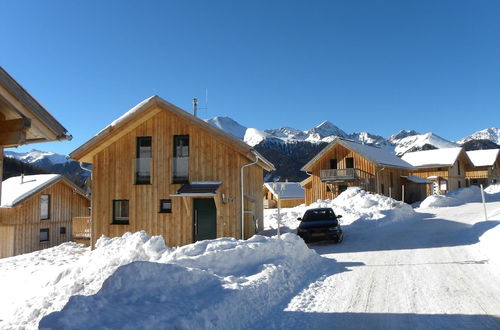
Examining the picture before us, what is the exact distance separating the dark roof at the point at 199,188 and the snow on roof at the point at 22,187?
20.2 meters

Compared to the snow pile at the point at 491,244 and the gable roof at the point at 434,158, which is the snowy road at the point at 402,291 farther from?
the gable roof at the point at 434,158

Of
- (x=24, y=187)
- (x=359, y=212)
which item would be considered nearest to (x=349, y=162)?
(x=359, y=212)

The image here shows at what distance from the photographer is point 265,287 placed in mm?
7648

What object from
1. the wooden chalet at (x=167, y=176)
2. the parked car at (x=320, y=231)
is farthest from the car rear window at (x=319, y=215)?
the wooden chalet at (x=167, y=176)

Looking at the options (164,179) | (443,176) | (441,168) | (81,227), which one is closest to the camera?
(164,179)

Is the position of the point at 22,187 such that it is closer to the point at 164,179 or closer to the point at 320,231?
the point at 164,179

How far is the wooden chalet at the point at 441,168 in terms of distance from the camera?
147 feet

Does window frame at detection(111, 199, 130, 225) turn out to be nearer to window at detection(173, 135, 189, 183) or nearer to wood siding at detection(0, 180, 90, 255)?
window at detection(173, 135, 189, 183)

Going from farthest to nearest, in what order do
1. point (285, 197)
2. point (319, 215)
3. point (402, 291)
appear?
point (285, 197), point (319, 215), point (402, 291)

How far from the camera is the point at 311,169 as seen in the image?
39.8m

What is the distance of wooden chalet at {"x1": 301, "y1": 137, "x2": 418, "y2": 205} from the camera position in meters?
36.2

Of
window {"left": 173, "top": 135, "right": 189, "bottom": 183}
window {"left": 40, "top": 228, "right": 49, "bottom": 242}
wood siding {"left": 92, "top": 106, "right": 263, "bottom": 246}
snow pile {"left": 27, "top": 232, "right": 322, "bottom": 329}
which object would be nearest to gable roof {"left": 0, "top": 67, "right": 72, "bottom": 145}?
snow pile {"left": 27, "top": 232, "right": 322, "bottom": 329}

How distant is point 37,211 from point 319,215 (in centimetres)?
2595

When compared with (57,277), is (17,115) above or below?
above
